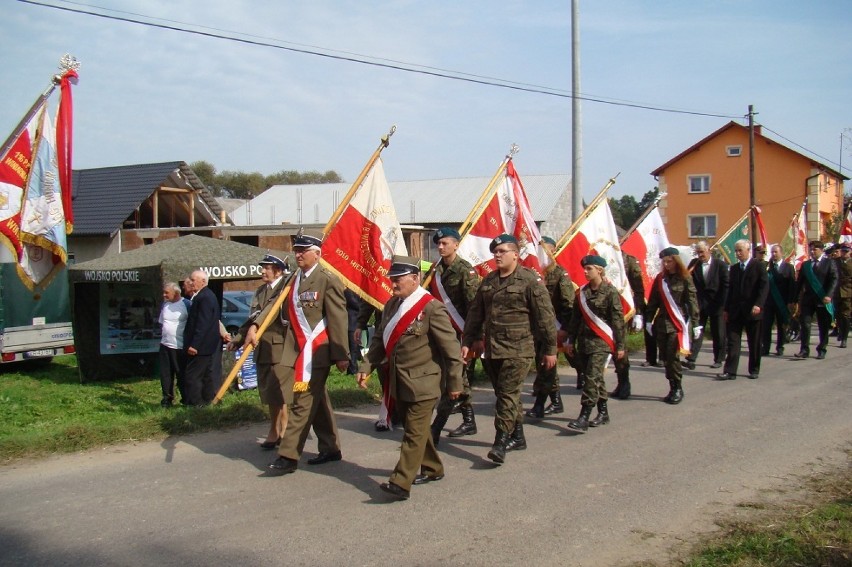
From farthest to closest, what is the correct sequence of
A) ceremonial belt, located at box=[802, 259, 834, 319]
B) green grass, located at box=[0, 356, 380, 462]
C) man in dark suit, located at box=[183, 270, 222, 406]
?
ceremonial belt, located at box=[802, 259, 834, 319] → man in dark suit, located at box=[183, 270, 222, 406] → green grass, located at box=[0, 356, 380, 462]

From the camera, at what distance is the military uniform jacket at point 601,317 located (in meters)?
8.03

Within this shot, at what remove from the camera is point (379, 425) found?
7918mm

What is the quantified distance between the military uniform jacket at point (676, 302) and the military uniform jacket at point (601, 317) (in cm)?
136

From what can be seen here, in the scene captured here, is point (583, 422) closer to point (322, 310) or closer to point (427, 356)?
point (427, 356)

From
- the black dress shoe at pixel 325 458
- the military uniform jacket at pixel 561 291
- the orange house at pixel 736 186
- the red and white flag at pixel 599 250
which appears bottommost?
the black dress shoe at pixel 325 458

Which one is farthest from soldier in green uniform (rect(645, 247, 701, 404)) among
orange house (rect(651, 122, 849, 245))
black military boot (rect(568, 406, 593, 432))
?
orange house (rect(651, 122, 849, 245))

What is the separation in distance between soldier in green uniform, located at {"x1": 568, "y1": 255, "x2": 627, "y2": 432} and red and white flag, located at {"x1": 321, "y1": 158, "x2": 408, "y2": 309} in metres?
2.12

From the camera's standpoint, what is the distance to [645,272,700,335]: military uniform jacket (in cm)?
939

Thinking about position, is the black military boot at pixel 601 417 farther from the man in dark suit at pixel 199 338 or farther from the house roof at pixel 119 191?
the house roof at pixel 119 191

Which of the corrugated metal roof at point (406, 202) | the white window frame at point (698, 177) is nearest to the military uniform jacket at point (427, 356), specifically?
the corrugated metal roof at point (406, 202)

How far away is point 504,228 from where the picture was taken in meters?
9.77

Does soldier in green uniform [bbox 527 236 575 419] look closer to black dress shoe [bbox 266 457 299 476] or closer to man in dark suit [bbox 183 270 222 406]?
black dress shoe [bbox 266 457 299 476]

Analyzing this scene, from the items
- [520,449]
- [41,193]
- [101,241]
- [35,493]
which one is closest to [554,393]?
[520,449]

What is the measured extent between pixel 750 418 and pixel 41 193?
8.80 m
